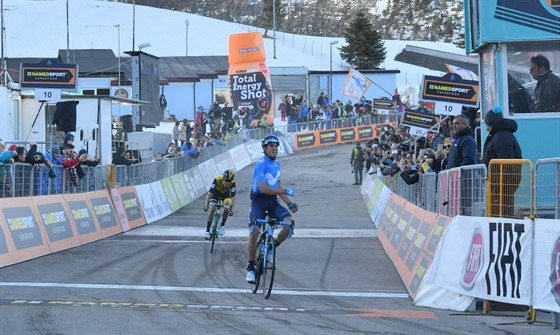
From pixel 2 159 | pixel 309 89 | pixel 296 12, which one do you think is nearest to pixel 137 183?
pixel 2 159

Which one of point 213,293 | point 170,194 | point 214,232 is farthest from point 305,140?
point 213,293

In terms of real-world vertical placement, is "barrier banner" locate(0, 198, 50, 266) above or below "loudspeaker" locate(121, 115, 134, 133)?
below

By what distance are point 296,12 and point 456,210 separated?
137176 mm

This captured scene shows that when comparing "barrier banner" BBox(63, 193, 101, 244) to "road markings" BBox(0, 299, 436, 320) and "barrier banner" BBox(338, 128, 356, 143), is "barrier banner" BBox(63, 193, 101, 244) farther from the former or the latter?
"barrier banner" BBox(338, 128, 356, 143)

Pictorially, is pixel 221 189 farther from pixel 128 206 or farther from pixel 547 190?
pixel 547 190

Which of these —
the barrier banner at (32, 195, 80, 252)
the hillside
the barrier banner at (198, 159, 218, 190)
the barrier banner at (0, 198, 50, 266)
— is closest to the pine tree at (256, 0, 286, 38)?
the hillside

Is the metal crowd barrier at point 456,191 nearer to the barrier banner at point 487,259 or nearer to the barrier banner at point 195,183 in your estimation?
the barrier banner at point 487,259

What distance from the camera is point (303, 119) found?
60562 mm

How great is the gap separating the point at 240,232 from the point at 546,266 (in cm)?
1451

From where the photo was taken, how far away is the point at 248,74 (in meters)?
48.1

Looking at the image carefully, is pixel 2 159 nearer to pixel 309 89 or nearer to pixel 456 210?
pixel 456 210

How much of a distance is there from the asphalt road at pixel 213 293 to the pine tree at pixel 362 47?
247ft

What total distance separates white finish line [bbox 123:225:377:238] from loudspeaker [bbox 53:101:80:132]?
2.85 meters

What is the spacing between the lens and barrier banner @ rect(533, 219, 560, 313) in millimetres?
10422
